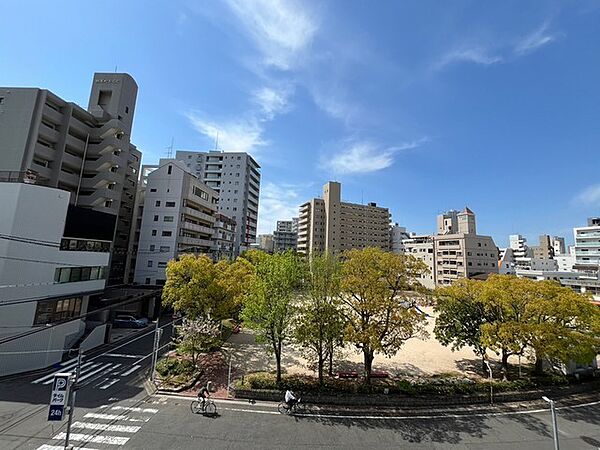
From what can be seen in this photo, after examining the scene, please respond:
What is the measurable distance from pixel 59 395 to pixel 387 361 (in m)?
18.0

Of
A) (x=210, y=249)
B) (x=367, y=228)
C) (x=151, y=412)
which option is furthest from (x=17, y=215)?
(x=367, y=228)

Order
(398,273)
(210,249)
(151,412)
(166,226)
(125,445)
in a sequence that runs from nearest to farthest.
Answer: (125,445)
(151,412)
(398,273)
(166,226)
(210,249)

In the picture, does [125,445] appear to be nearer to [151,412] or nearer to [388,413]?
[151,412]

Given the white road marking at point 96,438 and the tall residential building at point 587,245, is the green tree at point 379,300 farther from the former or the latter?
the tall residential building at point 587,245

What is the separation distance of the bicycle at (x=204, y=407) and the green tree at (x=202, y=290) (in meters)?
6.03

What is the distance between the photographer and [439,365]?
19.5 metres

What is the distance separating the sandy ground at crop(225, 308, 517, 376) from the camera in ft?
59.7

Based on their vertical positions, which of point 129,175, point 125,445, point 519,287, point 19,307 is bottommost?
point 125,445

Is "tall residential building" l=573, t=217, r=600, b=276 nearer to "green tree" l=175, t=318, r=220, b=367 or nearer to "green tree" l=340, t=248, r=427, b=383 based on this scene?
"green tree" l=340, t=248, r=427, b=383

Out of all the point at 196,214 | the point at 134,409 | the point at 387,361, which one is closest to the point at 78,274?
the point at 134,409

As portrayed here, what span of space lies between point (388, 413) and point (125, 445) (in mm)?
10843

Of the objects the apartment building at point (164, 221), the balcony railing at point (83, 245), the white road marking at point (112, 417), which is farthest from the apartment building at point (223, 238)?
the white road marking at point (112, 417)

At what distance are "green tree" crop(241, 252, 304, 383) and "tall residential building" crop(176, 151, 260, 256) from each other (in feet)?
167

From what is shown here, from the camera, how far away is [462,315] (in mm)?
17922
